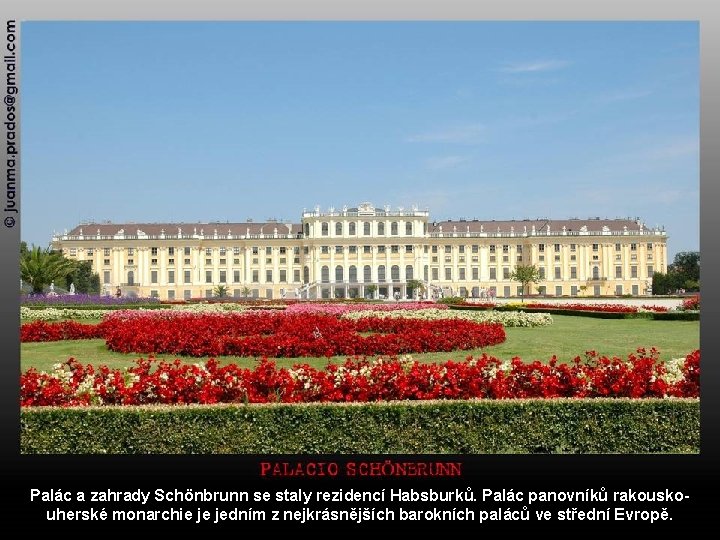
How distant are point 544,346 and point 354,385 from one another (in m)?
6.51

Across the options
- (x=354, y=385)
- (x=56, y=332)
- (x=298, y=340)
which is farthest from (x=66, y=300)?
(x=354, y=385)

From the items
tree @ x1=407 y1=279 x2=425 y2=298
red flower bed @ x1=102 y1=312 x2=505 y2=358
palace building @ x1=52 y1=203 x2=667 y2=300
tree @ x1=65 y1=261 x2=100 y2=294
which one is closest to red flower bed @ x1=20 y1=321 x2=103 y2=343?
red flower bed @ x1=102 y1=312 x2=505 y2=358

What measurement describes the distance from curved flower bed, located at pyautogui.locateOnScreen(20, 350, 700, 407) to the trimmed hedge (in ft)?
1.62

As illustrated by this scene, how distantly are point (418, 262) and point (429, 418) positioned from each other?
54.8 metres

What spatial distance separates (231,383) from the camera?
6.29 meters

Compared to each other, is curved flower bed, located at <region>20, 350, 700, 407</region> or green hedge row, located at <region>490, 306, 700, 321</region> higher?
curved flower bed, located at <region>20, 350, 700, 407</region>

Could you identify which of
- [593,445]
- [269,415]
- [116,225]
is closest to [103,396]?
[269,415]

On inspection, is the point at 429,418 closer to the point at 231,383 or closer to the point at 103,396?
the point at 231,383

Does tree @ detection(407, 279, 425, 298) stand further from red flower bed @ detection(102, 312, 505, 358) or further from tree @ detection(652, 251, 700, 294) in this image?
red flower bed @ detection(102, 312, 505, 358)

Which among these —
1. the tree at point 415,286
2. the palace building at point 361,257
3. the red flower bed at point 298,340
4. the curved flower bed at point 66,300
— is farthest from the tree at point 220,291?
the red flower bed at point 298,340

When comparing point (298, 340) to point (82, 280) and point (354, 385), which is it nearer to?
point (354, 385)

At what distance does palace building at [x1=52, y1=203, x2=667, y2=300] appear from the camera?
59781mm

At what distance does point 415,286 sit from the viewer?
185 ft

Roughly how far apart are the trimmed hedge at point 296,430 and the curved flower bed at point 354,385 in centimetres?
49
